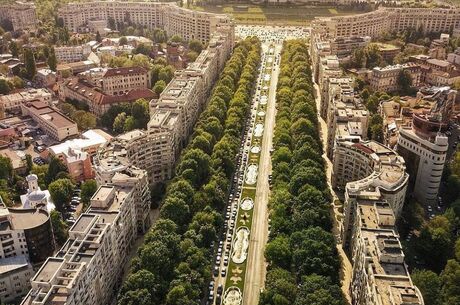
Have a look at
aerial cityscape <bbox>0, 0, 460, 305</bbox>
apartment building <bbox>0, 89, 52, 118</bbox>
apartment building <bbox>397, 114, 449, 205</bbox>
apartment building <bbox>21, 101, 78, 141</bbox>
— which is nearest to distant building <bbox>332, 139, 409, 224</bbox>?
aerial cityscape <bbox>0, 0, 460, 305</bbox>

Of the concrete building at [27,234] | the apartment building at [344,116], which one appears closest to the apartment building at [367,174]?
the apartment building at [344,116]

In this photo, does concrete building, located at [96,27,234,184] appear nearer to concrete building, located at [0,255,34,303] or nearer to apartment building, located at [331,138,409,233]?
concrete building, located at [0,255,34,303]

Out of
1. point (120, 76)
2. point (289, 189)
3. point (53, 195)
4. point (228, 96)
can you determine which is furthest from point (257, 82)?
point (53, 195)

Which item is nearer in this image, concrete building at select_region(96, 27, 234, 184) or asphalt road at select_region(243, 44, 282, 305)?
asphalt road at select_region(243, 44, 282, 305)

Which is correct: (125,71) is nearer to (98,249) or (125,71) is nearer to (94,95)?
(94,95)

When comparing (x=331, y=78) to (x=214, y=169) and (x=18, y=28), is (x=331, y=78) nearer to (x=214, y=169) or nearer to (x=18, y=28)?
(x=214, y=169)

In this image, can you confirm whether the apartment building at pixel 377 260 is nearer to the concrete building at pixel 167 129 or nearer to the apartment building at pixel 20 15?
the concrete building at pixel 167 129

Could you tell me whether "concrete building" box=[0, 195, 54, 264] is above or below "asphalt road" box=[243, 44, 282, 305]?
above
